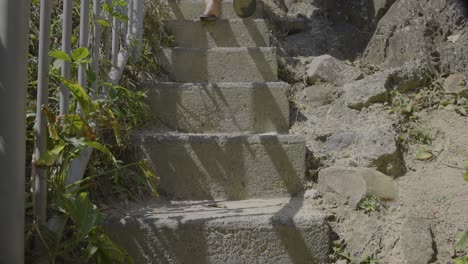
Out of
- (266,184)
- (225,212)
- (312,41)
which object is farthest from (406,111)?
(312,41)

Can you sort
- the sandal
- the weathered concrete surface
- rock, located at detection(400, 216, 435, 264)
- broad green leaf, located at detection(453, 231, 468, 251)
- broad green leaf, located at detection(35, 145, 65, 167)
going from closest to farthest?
broad green leaf, located at detection(35, 145, 65, 167)
broad green leaf, located at detection(453, 231, 468, 251)
rock, located at detection(400, 216, 435, 264)
the weathered concrete surface
the sandal

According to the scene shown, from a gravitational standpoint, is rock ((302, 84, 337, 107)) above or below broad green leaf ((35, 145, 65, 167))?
below

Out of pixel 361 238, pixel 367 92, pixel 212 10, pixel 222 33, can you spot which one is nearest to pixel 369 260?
pixel 361 238

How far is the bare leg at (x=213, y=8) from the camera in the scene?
2.74 metres

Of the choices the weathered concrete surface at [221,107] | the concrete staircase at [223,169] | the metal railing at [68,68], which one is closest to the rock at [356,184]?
the concrete staircase at [223,169]

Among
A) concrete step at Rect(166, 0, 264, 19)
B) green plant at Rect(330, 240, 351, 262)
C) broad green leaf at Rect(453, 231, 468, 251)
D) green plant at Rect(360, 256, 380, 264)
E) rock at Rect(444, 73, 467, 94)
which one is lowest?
green plant at Rect(330, 240, 351, 262)

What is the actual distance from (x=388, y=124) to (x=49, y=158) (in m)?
1.22

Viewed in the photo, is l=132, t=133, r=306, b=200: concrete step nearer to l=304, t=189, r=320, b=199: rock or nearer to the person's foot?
l=304, t=189, r=320, b=199: rock

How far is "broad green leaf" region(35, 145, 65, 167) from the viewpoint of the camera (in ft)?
3.54

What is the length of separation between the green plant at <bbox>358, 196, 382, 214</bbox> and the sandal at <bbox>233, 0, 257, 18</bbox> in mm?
1622

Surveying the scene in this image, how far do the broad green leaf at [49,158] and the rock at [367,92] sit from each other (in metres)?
1.31

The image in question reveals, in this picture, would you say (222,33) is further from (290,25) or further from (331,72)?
(331,72)

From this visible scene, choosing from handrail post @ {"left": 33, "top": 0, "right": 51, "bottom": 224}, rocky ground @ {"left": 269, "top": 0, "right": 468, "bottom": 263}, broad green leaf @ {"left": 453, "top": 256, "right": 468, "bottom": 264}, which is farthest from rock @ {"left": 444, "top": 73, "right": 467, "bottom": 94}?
handrail post @ {"left": 33, "top": 0, "right": 51, "bottom": 224}

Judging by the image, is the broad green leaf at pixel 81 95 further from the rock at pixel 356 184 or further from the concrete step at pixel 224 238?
the rock at pixel 356 184
